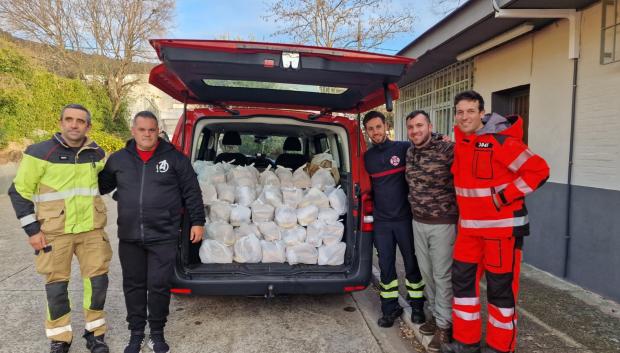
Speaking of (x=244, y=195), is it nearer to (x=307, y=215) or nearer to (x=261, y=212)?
(x=261, y=212)

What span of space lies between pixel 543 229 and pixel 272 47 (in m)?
3.97

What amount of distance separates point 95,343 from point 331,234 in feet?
6.19

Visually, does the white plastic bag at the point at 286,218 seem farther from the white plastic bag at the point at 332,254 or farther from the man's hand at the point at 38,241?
the man's hand at the point at 38,241

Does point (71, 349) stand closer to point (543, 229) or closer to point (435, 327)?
point (435, 327)

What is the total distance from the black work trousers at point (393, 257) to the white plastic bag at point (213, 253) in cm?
121

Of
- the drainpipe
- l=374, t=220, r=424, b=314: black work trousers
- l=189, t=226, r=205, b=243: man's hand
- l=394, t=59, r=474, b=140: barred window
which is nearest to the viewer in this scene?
l=189, t=226, r=205, b=243: man's hand

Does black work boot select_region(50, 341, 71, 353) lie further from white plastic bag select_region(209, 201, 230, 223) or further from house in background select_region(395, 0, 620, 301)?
house in background select_region(395, 0, 620, 301)

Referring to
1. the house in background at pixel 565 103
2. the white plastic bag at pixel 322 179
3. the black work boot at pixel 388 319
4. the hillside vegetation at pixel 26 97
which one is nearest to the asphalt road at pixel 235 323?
the black work boot at pixel 388 319

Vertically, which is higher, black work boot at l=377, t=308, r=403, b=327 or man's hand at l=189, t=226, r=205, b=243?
man's hand at l=189, t=226, r=205, b=243

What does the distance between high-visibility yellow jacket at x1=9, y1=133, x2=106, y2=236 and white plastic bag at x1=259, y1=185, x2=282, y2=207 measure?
1324 mm

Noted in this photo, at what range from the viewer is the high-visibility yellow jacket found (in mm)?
2684

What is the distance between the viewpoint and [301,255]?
11.1 ft

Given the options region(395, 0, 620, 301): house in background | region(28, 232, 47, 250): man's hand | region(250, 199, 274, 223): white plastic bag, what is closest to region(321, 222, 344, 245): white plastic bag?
region(250, 199, 274, 223): white plastic bag

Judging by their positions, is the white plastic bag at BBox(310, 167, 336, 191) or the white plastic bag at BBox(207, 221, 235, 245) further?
the white plastic bag at BBox(310, 167, 336, 191)
